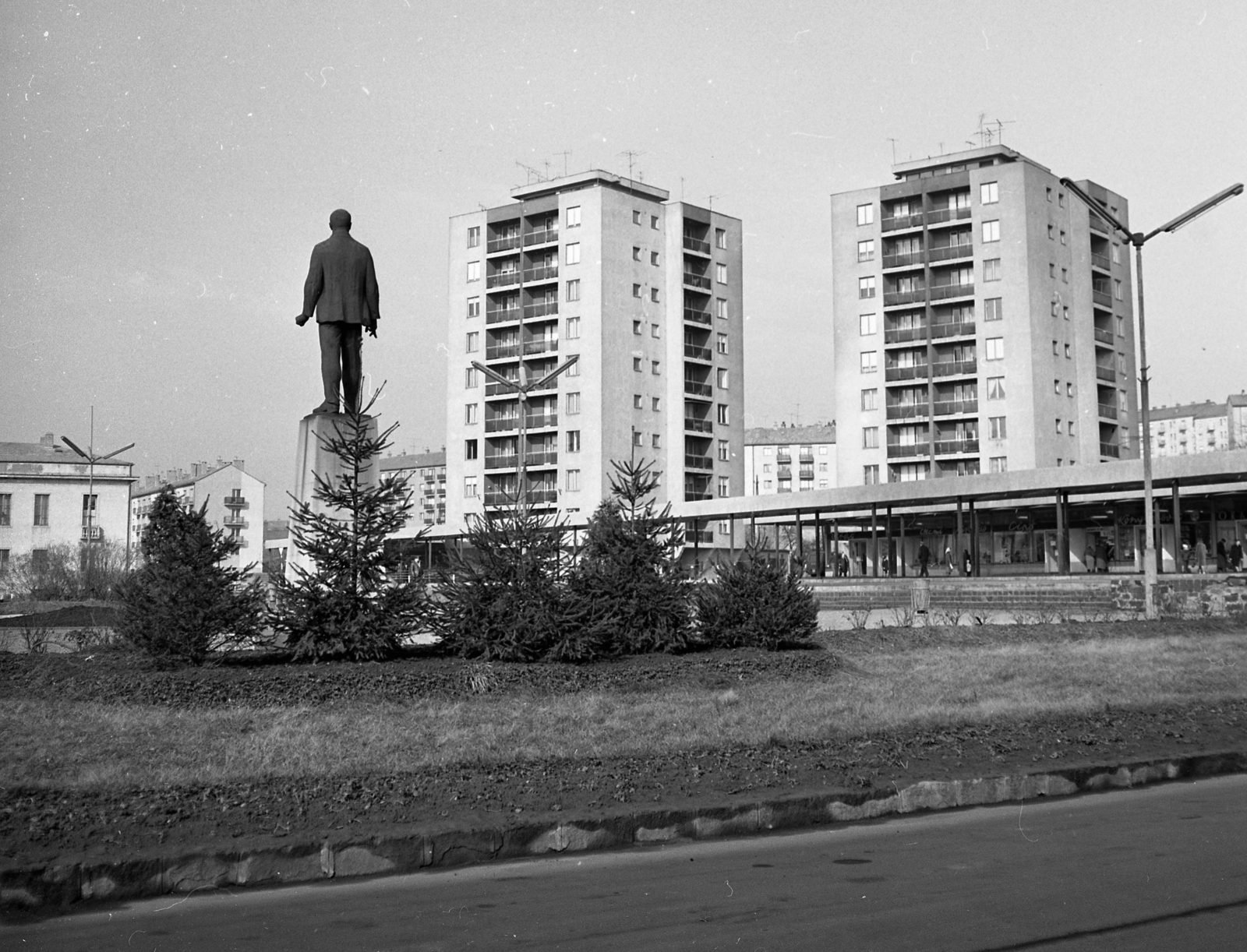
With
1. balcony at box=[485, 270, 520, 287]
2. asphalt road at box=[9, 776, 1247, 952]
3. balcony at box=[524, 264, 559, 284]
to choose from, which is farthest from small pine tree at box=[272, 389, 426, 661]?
balcony at box=[485, 270, 520, 287]

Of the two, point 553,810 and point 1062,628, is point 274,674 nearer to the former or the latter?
point 553,810

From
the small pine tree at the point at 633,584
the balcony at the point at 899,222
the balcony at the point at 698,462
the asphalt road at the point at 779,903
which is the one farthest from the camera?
the balcony at the point at 698,462

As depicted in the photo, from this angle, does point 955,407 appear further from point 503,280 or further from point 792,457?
→ point 792,457

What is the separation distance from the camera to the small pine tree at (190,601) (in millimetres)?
13547

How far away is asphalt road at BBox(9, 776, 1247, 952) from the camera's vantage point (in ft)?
17.8

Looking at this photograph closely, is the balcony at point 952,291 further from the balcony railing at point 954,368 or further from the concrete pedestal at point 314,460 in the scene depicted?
the concrete pedestal at point 314,460

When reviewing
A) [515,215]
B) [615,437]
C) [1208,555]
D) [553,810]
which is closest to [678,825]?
[553,810]

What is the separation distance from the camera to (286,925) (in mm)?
5711

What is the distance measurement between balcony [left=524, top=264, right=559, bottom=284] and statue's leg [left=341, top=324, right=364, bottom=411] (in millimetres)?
65821

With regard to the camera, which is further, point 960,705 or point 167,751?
point 960,705

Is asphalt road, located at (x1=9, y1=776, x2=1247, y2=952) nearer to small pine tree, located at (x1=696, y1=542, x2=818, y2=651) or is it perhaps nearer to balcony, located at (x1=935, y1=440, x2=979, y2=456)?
small pine tree, located at (x1=696, y1=542, x2=818, y2=651)

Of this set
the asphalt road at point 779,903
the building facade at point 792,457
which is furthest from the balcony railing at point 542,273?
the building facade at point 792,457

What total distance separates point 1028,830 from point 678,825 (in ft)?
7.25

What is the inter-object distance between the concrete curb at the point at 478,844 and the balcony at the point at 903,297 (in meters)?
72.6
